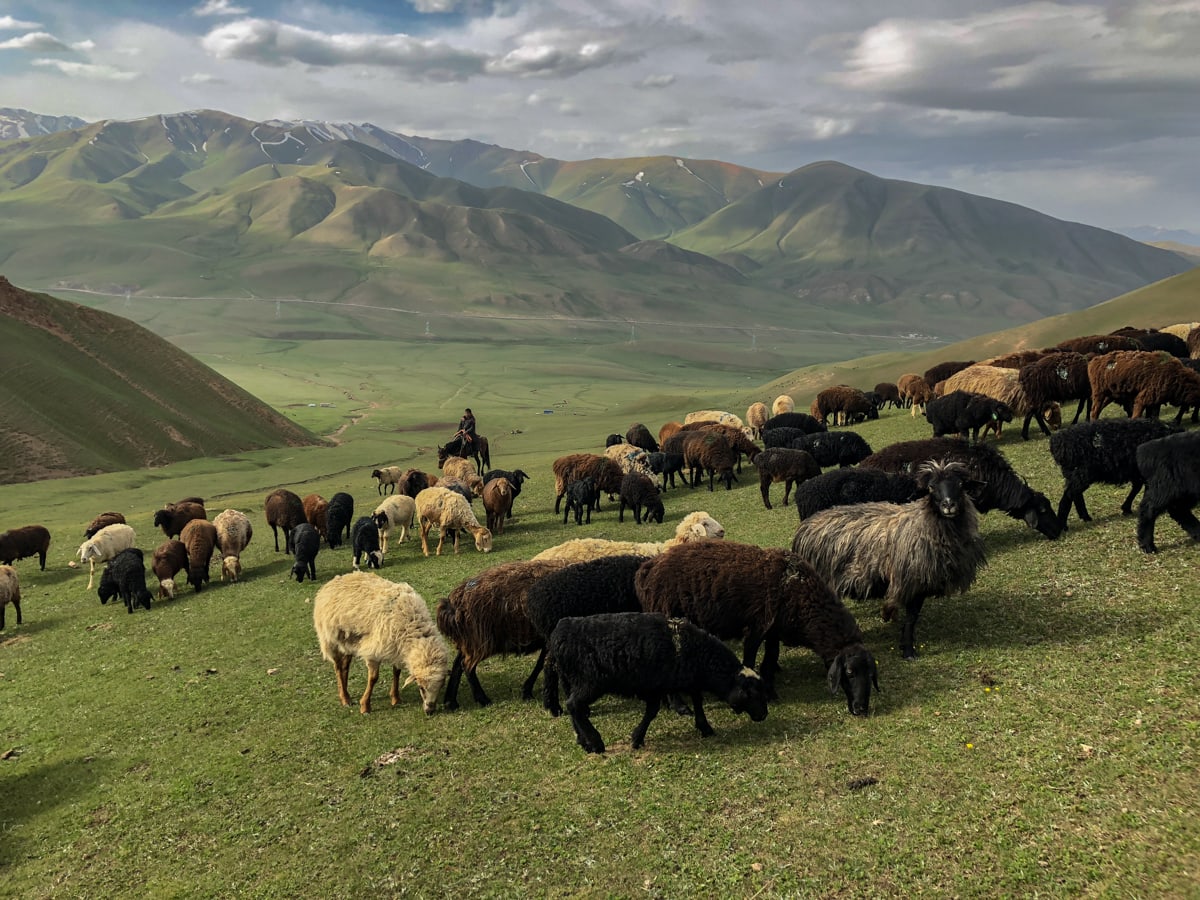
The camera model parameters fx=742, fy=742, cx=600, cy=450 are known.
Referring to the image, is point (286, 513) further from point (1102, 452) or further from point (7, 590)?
point (1102, 452)

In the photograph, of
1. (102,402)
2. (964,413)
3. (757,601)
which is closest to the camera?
(757,601)

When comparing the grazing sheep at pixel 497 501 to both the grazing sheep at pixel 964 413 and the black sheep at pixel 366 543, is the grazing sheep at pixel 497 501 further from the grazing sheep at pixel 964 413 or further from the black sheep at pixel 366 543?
the grazing sheep at pixel 964 413

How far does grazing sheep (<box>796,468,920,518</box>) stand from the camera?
47.7 feet

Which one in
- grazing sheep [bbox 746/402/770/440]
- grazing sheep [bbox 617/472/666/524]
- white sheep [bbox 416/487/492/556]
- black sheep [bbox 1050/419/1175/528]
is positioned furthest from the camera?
grazing sheep [bbox 746/402/770/440]

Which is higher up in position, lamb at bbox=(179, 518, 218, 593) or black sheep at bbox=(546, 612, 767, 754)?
black sheep at bbox=(546, 612, 767, 754)

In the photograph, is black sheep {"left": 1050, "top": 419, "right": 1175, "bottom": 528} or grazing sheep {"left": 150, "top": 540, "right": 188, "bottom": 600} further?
grazing sheep {"left": 150, "top": 540, "right": 188, "bottom": 600}

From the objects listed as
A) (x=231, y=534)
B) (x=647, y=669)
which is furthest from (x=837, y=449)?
(x=231, y=534)

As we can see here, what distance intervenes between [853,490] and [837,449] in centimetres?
787

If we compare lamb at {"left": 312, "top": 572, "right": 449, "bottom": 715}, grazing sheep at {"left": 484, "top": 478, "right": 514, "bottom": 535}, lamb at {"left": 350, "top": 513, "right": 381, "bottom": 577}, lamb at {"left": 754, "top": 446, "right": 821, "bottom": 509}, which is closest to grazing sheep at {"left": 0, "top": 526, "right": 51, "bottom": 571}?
lamb at {"left": 350, "top": 513, "right": 381, "bottom": 577}

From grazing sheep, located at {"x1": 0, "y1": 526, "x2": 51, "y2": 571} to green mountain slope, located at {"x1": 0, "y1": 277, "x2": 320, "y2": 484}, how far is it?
3198 cm

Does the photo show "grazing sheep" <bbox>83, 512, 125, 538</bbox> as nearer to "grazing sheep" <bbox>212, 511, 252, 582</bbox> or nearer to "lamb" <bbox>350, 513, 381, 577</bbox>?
"grazing sheep" <bbox>212, 511, 252, 582</bbox>

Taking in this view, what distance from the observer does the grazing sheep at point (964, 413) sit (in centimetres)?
2062

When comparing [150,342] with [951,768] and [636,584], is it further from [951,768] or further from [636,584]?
[951,768]

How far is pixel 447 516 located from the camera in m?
20.3
